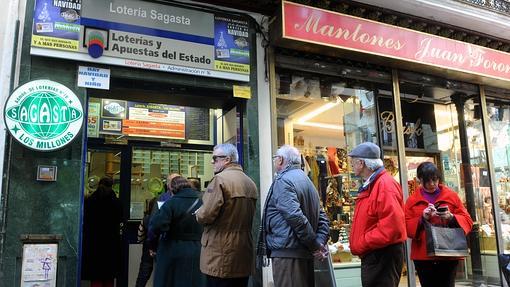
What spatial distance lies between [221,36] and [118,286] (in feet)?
12.6

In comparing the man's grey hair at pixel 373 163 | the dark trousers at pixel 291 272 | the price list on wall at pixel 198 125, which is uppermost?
the price list on wall at pixel 198 125

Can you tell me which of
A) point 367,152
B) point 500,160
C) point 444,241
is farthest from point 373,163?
point 500,160

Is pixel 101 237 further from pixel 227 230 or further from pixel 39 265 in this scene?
pixel 227 230

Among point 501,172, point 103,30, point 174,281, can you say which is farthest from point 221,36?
point 501,172

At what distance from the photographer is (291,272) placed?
355 centimetres

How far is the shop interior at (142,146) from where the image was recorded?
6.61 meters

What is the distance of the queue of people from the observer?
135 inches

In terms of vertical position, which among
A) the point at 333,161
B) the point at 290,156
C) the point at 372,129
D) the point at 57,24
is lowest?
the point at 290,156

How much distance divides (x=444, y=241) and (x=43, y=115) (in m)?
3.98

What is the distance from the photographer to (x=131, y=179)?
22.5 feet

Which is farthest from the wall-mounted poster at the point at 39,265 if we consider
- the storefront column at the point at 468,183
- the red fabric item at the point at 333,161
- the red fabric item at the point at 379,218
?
the storefront column at the point at 468,183

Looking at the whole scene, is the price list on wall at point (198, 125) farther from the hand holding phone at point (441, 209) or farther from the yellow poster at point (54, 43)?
the hand holding phone at point (441, 209)

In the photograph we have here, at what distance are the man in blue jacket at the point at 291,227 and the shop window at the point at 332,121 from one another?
91.5 inches

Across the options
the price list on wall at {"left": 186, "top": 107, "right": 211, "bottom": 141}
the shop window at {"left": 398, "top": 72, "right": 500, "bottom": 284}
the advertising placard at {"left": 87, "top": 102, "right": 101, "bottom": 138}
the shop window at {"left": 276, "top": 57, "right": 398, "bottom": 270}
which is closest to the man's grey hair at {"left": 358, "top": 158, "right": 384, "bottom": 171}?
the shop window at {"left": 276, "top": 57, "right": 398, "bottom": 270}
